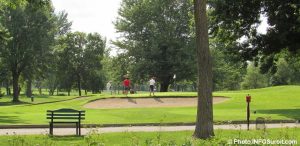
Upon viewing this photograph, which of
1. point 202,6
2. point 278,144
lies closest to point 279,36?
point 202,6

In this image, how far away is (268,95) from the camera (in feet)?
141

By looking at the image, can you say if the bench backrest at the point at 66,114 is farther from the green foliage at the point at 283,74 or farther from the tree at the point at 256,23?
the green foliage at the point at 283,74

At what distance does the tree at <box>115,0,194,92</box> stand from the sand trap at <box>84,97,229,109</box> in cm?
2278

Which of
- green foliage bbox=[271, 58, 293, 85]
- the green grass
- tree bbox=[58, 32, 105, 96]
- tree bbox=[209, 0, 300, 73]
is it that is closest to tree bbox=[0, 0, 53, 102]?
tree bbox=[58, 32, 105, 96]

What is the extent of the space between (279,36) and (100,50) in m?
69.9

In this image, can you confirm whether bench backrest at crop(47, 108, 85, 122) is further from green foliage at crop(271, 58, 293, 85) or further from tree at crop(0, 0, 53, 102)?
green foliage at crop(271, 58, 293, 85)

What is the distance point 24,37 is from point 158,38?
65.0 feet

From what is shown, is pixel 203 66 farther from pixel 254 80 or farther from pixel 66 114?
pixel 254 80

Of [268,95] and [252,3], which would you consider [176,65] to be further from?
[252,3]

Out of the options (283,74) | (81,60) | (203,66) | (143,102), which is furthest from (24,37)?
(283,74)

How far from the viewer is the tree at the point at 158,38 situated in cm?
6366

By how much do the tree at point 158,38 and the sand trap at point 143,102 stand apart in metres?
22.8

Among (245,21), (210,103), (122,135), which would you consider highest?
(245,21)

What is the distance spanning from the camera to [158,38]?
64500 mm
